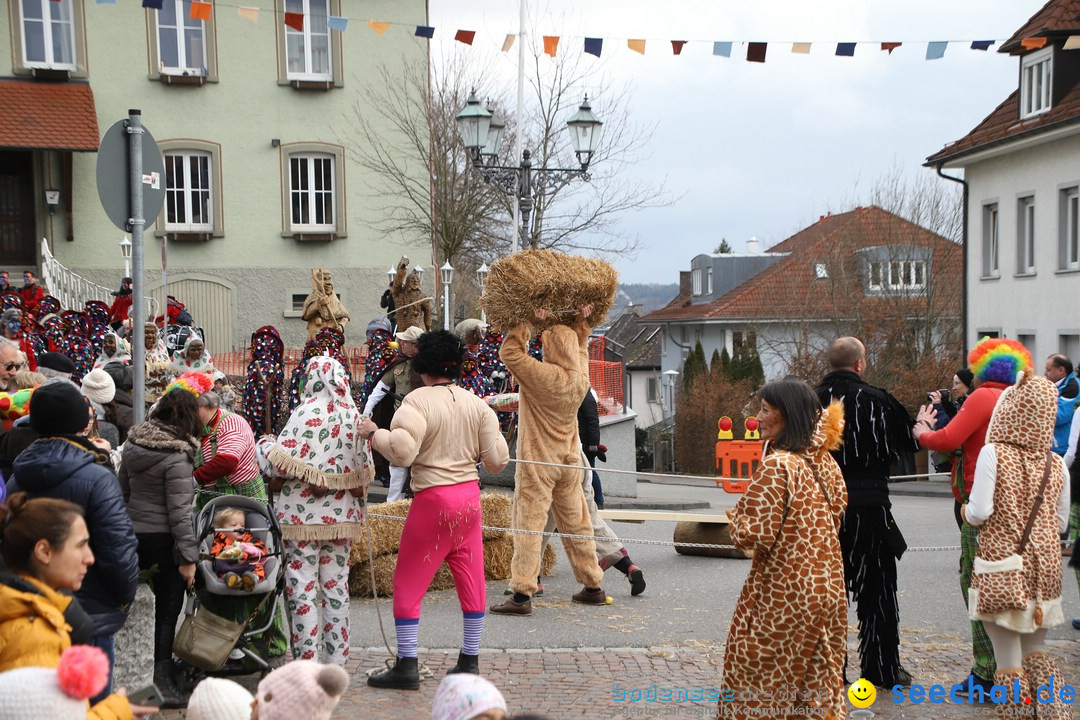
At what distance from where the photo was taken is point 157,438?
6012mm

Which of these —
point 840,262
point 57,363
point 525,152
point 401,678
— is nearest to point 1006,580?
point 401,678

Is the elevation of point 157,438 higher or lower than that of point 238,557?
higher

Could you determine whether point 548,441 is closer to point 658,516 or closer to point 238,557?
point 658,516

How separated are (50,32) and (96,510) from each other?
24.3 metres

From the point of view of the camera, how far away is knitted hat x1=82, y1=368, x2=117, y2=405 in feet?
29.9

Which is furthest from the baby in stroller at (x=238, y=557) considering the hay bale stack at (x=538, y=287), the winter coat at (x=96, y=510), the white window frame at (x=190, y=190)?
the white window frame at (x=190, y=190)

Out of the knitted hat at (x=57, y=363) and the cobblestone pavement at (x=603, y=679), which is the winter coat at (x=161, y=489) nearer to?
the cobblestone pavement at (x=603, y=679)

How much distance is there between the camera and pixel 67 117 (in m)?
25.2

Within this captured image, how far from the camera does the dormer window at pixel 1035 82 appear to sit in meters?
27.7

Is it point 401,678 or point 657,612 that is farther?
point 657,612

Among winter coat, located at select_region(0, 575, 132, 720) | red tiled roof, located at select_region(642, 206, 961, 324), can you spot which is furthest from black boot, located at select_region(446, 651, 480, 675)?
red tiled roof, located at select_region(642, 206, 961, 324)

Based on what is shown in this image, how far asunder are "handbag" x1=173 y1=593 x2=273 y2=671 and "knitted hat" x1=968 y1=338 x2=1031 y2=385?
4.36 m

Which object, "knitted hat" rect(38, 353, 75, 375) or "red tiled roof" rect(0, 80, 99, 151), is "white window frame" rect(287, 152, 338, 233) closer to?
"red tiled roof" rect(0, 80, 99, 151)

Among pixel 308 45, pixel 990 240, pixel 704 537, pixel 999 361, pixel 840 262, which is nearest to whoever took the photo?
pixel 999 361
